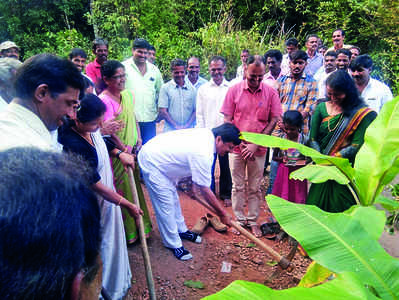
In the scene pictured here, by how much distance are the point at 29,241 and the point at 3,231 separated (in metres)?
0.05

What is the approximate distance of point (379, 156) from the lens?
2.20 meters

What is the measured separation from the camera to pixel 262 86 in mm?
3881

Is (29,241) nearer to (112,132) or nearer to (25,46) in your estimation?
(112,132)

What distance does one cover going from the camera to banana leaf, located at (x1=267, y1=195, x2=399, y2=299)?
1.39 meters

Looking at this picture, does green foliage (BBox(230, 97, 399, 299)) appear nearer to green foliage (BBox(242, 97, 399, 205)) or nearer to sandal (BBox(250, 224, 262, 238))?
green foliage (BBox(242, 97, 399, 205))

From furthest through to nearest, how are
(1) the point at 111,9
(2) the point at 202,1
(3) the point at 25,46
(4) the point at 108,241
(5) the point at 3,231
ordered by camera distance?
1. (2) the point at 202,1
2. (3) the point at 25,46
3. (1) the point at 111,9
4. (4) the point at 108,241
5. (5) the point at 3,231

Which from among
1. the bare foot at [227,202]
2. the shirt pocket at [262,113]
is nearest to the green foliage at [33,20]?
the bare foot at [227,202]

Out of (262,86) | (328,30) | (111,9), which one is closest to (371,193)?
(262,86)

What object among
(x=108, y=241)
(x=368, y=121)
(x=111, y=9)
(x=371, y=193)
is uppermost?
(x=111, y=9)

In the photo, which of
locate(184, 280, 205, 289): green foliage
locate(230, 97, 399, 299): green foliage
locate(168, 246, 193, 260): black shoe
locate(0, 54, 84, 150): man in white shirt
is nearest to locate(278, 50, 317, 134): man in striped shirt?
locate(230, 97, 399, 299): green foliage

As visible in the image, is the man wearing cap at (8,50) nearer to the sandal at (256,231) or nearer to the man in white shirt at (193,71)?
the man in white shirt at (193,71)

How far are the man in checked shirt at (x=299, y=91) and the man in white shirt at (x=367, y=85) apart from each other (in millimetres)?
538

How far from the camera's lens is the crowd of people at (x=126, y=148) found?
0.65 metres

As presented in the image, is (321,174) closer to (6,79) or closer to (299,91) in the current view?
(299,91)
